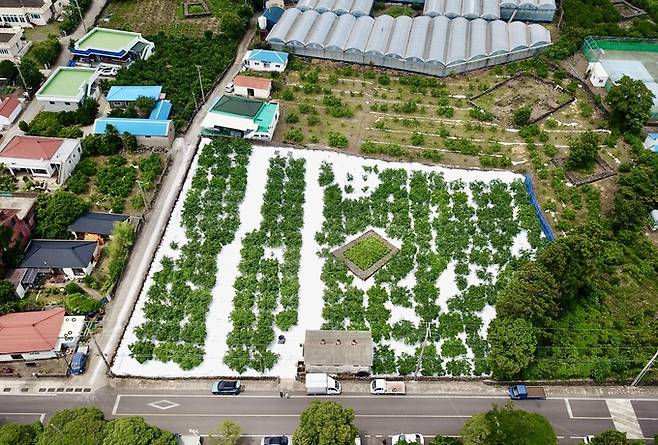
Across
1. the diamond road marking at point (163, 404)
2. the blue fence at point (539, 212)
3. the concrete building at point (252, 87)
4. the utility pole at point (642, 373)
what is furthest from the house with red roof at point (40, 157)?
the utility pole at point (642, 373)

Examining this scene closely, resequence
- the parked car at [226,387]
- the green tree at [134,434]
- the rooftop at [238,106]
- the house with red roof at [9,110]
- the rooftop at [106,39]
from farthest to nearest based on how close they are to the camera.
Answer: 1. the rooftop at [106,39]
2. the house with red roof at [9,110]
3. the rooftop at [238,106]
4. the parked car at [226,387]
5. the green tree at [134,434]

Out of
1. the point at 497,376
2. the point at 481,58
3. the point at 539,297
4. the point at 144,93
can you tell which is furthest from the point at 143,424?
the point at 481,58

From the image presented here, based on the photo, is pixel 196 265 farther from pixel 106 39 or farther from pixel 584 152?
pixel 584 152

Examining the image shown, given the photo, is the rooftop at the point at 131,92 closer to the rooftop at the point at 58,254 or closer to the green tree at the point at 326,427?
the rooftop at the point at 58,254

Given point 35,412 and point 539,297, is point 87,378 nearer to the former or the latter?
point 35,412

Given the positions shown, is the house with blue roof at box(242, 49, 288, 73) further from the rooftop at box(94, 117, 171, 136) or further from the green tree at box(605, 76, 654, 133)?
the green tree at box(605, 76, 654, 133)

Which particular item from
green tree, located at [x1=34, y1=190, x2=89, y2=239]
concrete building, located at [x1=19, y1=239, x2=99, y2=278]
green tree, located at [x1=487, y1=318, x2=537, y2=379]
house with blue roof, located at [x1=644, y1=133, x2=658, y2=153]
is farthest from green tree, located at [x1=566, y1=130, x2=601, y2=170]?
green tree, located at [x1=34, y1=190, x2=89, y2=239]
